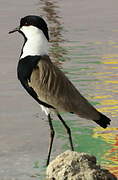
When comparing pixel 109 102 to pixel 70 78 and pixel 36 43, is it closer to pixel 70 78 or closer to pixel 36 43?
pixel 70 78

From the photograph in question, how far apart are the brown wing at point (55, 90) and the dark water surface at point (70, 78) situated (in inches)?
22.6

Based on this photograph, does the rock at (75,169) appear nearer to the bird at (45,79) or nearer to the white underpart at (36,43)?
the bird at (45,79)

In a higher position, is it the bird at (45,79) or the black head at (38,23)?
the black head at (38,23)

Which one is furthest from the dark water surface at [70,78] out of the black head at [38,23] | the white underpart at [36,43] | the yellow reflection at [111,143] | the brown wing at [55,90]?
the black head at [38,23]

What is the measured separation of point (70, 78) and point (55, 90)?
3.17 metres

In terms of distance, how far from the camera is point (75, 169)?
7.79m

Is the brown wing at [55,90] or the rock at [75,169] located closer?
the rock at [75,169]

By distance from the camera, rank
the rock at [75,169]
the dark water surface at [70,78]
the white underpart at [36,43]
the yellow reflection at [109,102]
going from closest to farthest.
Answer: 1. the rock at [75,169]
2. the white underpart at [36,43]
3. the dark water surface at [70,78]
4. the yellow reflection at [109,102]

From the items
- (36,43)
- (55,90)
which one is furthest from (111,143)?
(36,43)

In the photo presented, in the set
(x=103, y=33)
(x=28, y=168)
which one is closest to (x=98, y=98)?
(x=28, y=168)

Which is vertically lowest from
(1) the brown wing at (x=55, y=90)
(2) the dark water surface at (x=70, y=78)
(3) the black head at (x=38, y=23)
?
(2) the dark water surface at (x=70, y=78)

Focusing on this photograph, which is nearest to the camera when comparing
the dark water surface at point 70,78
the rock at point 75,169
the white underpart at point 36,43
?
the rock at point 75,169

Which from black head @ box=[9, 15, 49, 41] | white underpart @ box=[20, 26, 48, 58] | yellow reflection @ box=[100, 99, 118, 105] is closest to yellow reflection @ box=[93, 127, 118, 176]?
yellow reflection @ box=[100, 99, 118, 105]

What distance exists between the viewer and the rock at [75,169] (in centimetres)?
776
